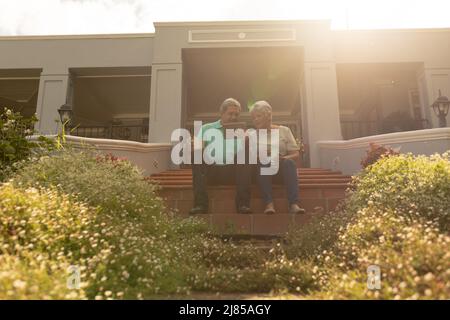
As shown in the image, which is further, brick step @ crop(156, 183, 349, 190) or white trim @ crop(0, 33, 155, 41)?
white trim @ crop(0, 33, 155, 41)

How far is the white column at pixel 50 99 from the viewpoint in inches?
399

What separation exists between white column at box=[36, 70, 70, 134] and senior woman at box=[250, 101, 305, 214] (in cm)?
760

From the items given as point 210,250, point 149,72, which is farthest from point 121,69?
point 210,250

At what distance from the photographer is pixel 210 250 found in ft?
10.7

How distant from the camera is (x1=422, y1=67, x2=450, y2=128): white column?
973cm

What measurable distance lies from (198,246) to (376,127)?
31.1ft

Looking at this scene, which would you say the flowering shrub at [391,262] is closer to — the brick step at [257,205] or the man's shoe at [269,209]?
the man's shoe at [269,209]

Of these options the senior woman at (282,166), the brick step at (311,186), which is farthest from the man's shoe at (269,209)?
the brick step at (311,186)

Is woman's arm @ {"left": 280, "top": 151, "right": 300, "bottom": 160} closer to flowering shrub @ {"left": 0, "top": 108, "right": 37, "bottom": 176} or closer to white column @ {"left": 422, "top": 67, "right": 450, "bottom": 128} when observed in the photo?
flowering shrub @ {"left": 0, "top": 108, "right": 37, "bottom": 176}

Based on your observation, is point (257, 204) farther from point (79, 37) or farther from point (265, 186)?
point (79, 37)

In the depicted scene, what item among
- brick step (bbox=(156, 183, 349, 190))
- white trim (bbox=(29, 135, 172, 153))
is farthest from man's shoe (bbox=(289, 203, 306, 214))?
white trim (bbox=(29, 135, 172, 153))

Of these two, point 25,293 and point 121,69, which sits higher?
point 121,69
